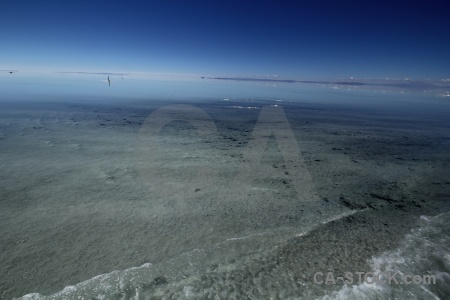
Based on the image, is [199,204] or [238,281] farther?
[199,204]

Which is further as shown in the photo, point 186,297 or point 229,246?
point 229,246

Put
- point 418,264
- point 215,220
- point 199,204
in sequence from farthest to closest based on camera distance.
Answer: point 199,204, point 215,220, point 418,264

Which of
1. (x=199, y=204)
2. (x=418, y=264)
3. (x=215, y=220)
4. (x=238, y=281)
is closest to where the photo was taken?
(x=238, y=281)

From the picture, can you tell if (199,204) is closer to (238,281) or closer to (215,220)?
(215,220)

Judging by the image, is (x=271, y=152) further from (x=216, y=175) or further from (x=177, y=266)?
(x=177, y=266)

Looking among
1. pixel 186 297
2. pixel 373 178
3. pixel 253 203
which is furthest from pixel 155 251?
pixel 373 178

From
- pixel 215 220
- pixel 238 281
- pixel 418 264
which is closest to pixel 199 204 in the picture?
pixel 215 220

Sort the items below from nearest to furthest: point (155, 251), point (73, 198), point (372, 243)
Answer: point (155, 251), point (372, 243), point (73, 198)

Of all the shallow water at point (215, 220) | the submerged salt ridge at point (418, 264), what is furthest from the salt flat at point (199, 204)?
the submerged salt ridge at point (418, 264)
